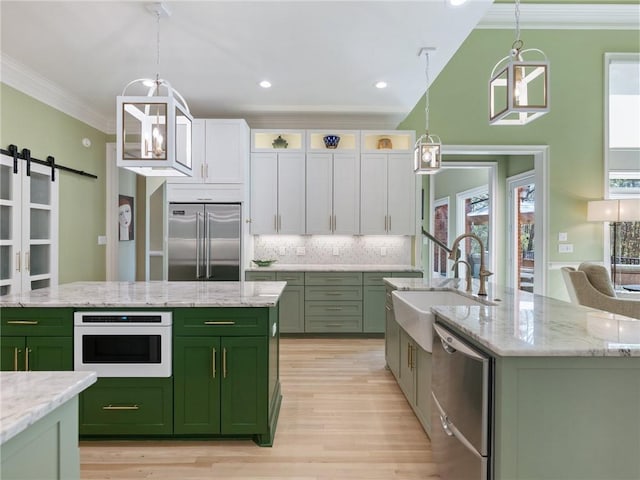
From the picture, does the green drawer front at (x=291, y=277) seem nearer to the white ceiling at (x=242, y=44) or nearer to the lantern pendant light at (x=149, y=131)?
the white ceiling at (x=242, y=44)

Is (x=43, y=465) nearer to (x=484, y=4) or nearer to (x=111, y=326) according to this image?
(x=111, y=326)

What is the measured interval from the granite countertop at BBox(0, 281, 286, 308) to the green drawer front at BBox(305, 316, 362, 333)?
197 cm

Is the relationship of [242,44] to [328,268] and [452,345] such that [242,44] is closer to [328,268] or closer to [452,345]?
[328,268]

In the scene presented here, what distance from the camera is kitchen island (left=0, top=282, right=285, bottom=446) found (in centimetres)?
231

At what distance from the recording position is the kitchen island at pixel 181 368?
7.59 feet

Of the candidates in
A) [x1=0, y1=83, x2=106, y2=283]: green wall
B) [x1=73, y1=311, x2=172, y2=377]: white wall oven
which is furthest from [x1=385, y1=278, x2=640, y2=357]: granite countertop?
[x1=0, y1=83, x2=106, y2=283]: green wall

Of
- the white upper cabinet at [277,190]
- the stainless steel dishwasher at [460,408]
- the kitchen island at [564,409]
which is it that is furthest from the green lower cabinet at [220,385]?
the white upper cabinet at [277,190]

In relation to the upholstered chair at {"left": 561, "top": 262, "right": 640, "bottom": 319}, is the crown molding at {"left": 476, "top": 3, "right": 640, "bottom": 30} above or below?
above

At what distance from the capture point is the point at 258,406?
2.34m

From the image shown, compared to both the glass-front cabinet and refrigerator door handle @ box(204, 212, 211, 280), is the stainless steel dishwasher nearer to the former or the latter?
refrigerator door handle @ box(204, 212, 211, 280)

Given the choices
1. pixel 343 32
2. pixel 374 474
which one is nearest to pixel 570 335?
pixel 374 474

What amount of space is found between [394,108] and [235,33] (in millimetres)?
2554

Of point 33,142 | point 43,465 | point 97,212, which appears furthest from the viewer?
point 97,212

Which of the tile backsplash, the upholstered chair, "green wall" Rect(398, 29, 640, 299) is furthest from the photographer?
the tile backsplash
